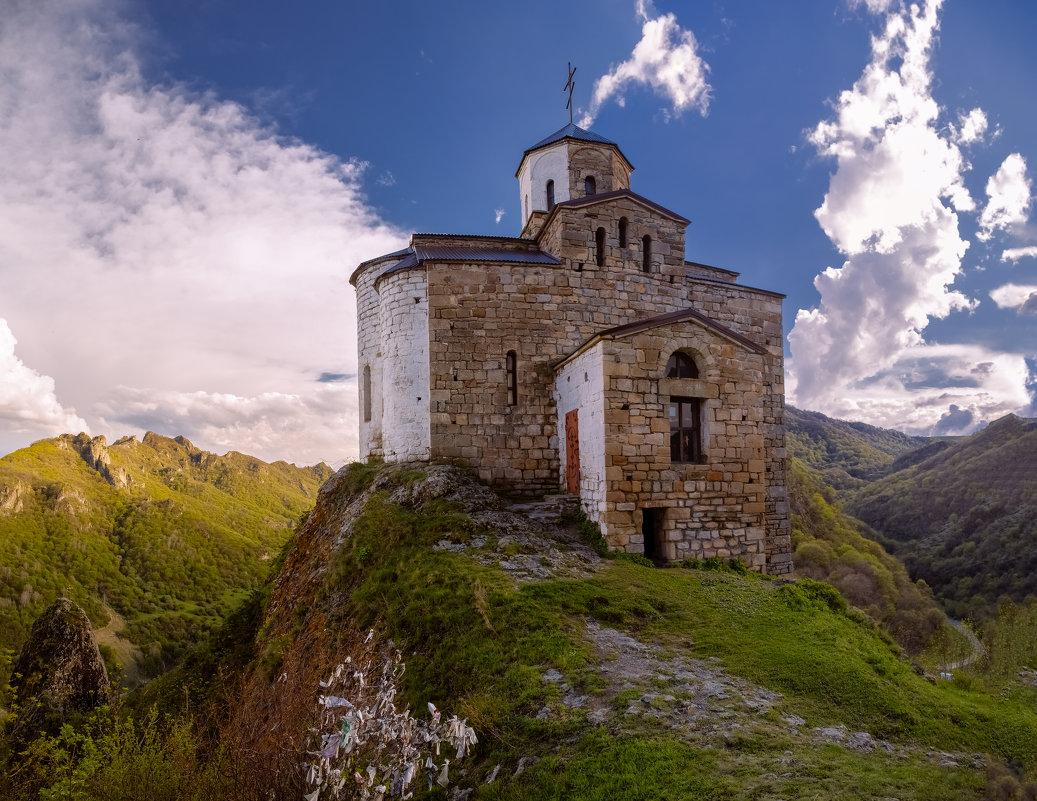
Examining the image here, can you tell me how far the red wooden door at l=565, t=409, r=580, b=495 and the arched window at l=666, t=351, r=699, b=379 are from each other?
2139mm

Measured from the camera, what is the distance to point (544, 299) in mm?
14023

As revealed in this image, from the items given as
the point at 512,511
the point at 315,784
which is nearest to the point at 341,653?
the point at 315,784

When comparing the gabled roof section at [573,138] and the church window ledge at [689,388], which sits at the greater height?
the gabled roof section at [573,138]

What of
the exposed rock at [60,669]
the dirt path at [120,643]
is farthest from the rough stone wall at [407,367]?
the dirt path at [120,643]

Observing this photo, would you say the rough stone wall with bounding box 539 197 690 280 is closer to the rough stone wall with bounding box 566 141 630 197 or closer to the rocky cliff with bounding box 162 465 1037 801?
the rough stone wall with bounding box 566 141 630 197

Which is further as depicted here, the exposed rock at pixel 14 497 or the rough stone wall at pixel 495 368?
the exposed rock at pixel 14 497

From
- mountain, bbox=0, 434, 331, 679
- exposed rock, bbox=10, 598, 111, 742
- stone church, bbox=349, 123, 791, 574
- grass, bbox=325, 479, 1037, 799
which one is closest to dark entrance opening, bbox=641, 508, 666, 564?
stone church, bbox=349, 123, 791, 574

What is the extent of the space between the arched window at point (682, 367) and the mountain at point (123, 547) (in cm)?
3662

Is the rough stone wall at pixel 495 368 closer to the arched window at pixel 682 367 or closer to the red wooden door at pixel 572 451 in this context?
the red wooden door at pixel 572 451

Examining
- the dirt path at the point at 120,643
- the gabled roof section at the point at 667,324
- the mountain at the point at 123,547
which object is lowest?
the dirt path at the point at 120,643

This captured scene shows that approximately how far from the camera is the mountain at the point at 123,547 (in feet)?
186

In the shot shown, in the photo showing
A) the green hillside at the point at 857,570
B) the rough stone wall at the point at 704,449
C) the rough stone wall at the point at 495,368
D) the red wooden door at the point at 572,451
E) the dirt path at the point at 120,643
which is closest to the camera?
the rough stone wall at the point at 704,449

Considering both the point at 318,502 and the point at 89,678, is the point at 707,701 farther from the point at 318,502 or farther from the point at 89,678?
the point at 89,678

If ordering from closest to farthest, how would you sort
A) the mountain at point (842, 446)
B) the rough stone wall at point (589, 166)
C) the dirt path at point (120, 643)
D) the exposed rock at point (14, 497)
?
1. the rough stone wall at point (589, 166)
2. the dirt path at point (120, 643)
3. the exposed rock at point (14, 497)
4. the mountain at point (842, 446)
